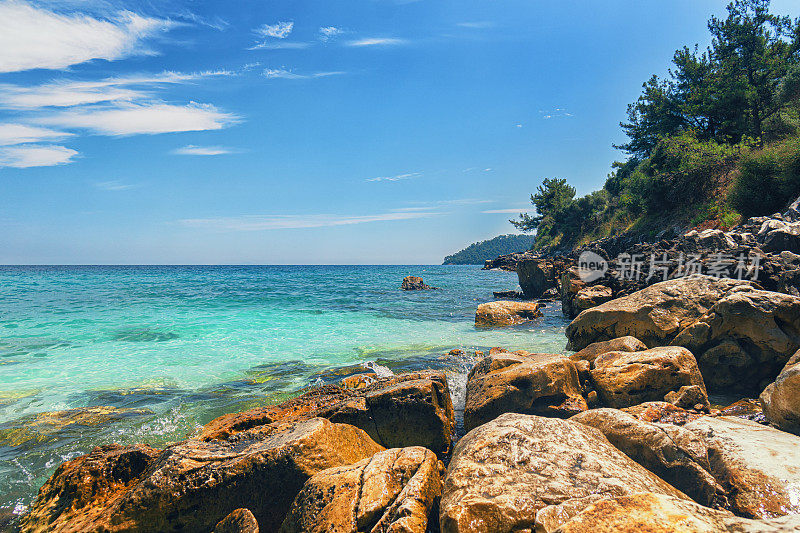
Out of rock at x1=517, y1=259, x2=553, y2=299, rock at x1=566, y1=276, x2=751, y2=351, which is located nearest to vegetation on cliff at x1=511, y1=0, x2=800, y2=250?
rock at x1=517, y1=259, x2=553, y2=299

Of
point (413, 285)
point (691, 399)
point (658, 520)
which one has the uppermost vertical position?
point (658, 520)

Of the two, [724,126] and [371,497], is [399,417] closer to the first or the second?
[371,497]

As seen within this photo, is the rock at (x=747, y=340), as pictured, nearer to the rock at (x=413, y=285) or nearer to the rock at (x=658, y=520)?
the rock at (x=658, y=520)

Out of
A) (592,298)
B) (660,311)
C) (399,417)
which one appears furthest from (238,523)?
(592,298)

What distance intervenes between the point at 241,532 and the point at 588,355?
636 cm

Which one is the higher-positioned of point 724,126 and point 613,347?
point 724,126

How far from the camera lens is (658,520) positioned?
6.51ft

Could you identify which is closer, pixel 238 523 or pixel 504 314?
pixel 238 523

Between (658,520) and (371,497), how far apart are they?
1964mm

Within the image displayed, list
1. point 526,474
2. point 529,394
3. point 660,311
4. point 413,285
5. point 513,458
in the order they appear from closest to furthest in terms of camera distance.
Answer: point 526,474, point 513,458, point 529,394, point 660,311, point 413,285

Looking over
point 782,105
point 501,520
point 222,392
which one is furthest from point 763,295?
point 782,105

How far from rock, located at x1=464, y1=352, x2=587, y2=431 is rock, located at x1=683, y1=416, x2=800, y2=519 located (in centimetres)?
160

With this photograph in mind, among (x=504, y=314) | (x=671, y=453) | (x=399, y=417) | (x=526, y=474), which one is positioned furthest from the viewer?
(x=504, y=314)

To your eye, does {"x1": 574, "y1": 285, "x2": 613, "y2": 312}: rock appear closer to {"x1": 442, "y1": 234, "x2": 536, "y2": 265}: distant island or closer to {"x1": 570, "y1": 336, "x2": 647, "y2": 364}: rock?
{"x1": 570, "y1": 336, "x2": 647, "y2": 364}: rock
